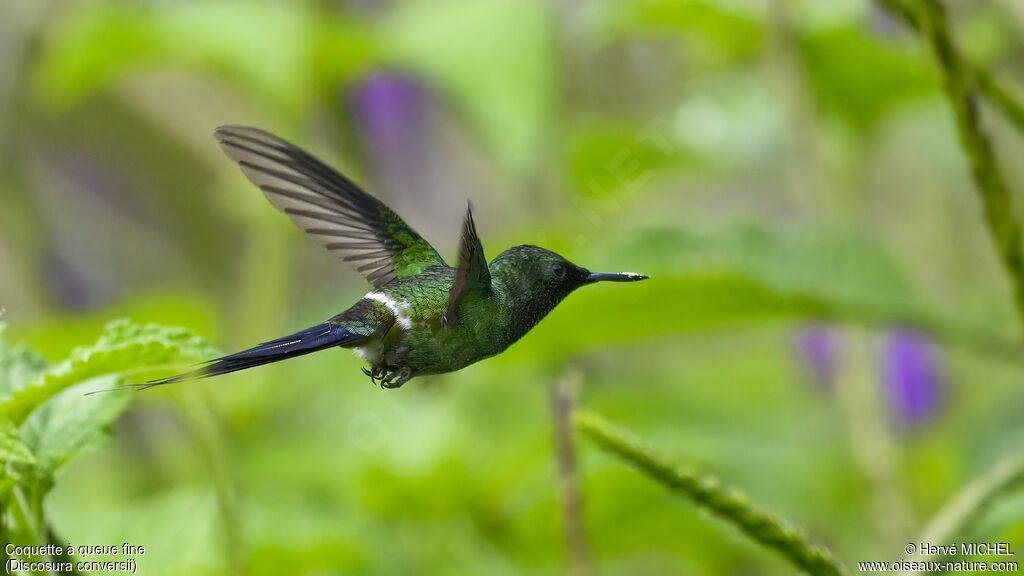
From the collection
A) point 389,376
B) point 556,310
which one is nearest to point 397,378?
point 389,376

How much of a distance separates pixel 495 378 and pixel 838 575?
0.86 metres

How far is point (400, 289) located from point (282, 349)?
0.10 m

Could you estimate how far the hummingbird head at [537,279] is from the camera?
1.00 ft

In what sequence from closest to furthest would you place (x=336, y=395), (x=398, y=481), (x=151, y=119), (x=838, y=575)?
(x=838, y=575)
(x=398, y=481)
(x=336, y=395)
(x=151, y=119)

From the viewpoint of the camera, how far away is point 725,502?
327mm

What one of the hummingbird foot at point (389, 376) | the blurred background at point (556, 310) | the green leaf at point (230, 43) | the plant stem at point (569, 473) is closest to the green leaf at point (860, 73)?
the blurred background at point (556, 310)

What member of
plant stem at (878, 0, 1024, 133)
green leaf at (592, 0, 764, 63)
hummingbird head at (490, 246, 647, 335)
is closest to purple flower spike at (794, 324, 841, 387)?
green leaf at (592, 0, 764, 63)

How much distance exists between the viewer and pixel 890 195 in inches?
94.3

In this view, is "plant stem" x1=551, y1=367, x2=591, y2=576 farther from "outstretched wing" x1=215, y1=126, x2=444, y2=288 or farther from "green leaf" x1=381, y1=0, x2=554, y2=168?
"green leaf" x1=381, y1=0, x2=554, y2=168

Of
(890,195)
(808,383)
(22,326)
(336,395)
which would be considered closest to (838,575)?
(336,395)

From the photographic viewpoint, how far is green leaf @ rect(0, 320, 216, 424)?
308mm

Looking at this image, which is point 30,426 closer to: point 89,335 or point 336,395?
point 89,335

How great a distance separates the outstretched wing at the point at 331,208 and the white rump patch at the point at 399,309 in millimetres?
50

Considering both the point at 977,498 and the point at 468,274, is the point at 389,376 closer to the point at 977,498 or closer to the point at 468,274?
the point at 468,274
